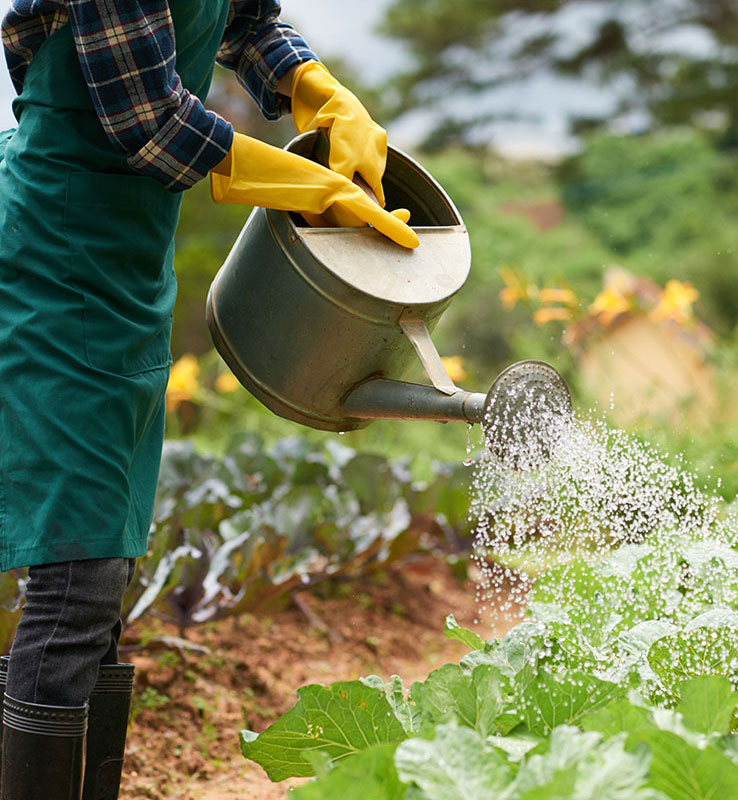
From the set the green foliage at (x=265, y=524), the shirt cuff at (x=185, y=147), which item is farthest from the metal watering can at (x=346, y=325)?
the green foliage at (x=265, y=524)

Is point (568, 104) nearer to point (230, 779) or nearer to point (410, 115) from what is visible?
point (410, 115)

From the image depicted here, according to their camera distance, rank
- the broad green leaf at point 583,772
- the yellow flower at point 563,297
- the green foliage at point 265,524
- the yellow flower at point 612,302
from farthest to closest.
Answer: the yellow flower at point 612,302 < the yellow flower at point 563,297 < the green foliage at point 265,524 < the broad green leaf at point 583,772

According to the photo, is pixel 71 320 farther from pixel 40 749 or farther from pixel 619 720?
pixel 619 720

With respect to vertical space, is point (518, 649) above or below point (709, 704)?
below

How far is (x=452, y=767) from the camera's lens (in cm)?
91

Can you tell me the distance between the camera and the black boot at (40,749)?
1219 millimetres

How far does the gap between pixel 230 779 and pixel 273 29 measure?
4.21 feet

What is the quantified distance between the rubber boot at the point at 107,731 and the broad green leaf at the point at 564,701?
0.63m

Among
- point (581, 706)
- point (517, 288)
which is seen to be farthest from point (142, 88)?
point (517, 288)

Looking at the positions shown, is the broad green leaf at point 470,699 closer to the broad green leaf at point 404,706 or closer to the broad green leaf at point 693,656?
the broad green leaf at point 404,706

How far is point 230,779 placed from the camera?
170 cm

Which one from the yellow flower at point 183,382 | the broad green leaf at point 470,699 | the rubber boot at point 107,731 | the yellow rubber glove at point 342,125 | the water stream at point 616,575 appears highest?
the yellow rubber glove at point 342,125

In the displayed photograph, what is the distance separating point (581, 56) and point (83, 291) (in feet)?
43.5

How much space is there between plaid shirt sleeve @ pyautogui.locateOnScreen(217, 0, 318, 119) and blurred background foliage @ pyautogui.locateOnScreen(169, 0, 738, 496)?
9.89 feet
